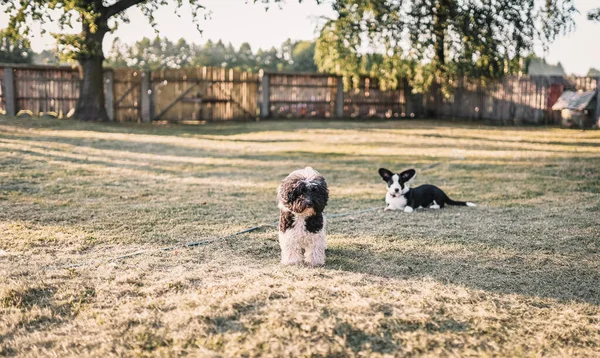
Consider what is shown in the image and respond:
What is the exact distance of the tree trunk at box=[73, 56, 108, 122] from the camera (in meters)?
21.8

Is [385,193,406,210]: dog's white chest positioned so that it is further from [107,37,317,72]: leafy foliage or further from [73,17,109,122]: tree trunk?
[107,37,317,72]: leafy foliage

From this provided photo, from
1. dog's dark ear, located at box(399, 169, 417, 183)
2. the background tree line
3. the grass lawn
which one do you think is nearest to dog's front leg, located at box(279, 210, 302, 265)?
the grass lawn

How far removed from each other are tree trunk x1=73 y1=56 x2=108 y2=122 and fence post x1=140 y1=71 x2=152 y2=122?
208 cm

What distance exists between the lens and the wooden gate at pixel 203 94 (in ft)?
80.7

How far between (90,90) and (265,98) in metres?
7.51

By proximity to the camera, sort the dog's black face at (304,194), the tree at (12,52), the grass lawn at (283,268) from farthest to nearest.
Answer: the tree at (12,52)
the dog's black face at (304,194)
the grass lawn at (283,268)

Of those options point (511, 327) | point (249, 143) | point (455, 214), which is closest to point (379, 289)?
point (511, 327)

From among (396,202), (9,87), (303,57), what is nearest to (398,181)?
(396,202)

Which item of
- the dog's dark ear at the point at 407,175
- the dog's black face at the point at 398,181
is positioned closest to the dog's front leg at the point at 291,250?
the dog's black face at the point at 398,181

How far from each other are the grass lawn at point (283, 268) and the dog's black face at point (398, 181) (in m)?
0.39

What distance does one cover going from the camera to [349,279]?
4.58 metres

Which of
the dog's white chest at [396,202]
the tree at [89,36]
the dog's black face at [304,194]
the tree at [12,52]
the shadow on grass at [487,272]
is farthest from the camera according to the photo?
the tree at [12,52]

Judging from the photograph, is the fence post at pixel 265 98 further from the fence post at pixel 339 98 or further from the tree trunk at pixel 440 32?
the tree trunk at pixel 440 32

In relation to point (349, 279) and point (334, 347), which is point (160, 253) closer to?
point (349, 279)
